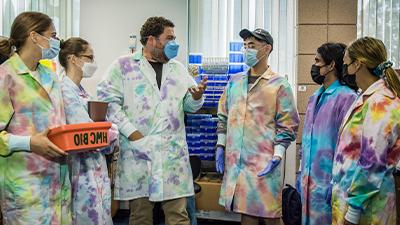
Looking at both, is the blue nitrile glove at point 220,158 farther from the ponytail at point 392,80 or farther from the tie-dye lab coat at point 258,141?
the ponytail at point 392,80

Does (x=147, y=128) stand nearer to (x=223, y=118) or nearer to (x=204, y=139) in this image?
(x=223, y=118)

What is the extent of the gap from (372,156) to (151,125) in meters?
1.19

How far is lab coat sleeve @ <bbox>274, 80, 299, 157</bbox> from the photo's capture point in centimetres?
241

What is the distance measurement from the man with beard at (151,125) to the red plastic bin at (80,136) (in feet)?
1.59

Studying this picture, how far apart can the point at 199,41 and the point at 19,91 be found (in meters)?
2.69

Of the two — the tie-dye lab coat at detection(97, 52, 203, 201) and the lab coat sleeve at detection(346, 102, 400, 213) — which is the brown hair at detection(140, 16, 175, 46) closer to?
the tie-dye lab coat at detection(97, 52, 203, 201)

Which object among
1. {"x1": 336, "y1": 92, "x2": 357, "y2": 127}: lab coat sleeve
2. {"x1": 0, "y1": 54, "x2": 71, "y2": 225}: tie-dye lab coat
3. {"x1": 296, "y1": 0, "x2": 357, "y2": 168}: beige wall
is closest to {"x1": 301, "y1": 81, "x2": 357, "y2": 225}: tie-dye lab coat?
{"x1": 336, "y1": 92, "x2": 357, "y2": 127}: lab coat sleeve

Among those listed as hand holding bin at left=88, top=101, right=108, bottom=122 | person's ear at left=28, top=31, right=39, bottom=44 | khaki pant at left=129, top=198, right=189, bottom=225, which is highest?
person's ear at left=28, top=31, right=39, bottom=44

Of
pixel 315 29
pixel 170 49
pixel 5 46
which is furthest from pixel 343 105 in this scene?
pixel 315 29

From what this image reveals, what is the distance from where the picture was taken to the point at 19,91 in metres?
1.67

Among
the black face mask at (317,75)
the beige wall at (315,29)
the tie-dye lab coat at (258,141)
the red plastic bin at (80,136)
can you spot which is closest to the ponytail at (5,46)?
the red plastic bin at (80,136)

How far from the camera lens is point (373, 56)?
178 cm

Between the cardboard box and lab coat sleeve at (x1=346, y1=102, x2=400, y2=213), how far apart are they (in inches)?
68.4

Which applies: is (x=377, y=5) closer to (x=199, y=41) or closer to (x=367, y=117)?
(x=199, y=41)
